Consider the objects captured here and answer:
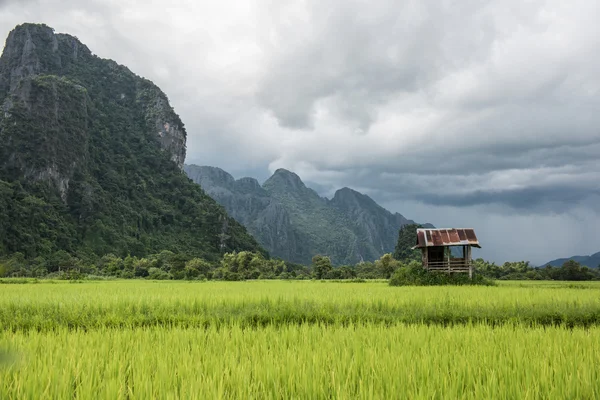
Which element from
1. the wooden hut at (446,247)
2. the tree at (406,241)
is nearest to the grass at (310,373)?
the wooden hut at (446,247)

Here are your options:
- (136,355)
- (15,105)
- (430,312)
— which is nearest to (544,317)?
(430,312)

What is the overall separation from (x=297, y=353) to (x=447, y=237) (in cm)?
2242

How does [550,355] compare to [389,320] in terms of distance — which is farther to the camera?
[389,320]

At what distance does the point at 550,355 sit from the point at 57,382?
4.58 metres

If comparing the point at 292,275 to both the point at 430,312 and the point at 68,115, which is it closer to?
A: the point at 430,312

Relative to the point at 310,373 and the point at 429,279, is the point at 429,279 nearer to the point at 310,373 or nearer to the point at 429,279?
the point at 429,279

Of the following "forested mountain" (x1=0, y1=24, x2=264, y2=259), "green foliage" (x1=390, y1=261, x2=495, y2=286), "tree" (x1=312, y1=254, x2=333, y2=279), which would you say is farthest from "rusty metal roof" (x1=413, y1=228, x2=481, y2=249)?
"forested mountain" (x1=0, y1=24, x2=264, y2=259)

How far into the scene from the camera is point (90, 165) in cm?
9325

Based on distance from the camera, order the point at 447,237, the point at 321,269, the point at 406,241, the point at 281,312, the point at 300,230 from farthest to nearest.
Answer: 1. the point at 300,230
2. the point at 406,241
3. the point at 321,269
4. the point at 447,237
5. the point at 281,312

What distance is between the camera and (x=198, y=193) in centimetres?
10656

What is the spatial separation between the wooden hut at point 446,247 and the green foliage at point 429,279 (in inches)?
24.6

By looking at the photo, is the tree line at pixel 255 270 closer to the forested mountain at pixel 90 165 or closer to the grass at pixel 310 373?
the forested mountain at pixel 90 165

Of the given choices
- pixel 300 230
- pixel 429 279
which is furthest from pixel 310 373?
pixel 300 230

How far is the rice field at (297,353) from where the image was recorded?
256 centimetres
